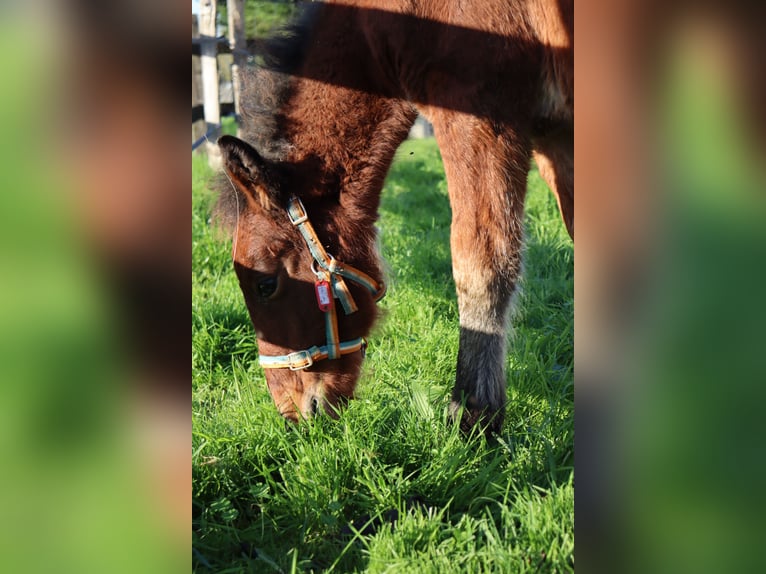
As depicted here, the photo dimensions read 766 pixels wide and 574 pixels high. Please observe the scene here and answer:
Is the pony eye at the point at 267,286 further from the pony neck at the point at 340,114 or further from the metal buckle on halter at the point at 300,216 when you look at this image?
the pony neck at the point at 340,114

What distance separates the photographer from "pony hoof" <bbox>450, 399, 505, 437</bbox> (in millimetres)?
2447

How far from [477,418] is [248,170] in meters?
1.41

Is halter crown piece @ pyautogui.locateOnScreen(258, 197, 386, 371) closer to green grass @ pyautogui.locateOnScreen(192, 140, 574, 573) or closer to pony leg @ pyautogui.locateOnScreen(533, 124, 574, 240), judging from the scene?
green grass @ pyautogui.locateOnScreen(192, 140, 574, 573)

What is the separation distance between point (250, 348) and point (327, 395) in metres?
0.97

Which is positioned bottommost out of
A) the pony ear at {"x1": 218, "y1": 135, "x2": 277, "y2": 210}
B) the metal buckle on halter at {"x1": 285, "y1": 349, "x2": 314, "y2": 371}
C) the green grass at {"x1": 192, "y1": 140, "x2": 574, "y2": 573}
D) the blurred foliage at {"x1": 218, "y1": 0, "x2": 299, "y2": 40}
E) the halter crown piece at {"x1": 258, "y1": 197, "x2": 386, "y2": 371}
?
the green grass at {"x1": 192, "y1": 140, "x2": 574, "y2": 573}

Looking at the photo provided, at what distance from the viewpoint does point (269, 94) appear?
2.93m

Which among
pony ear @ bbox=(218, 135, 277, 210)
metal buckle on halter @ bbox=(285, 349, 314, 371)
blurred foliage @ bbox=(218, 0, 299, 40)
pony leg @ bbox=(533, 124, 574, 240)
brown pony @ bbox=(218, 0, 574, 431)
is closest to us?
brown pony @ bbox=(218, 0, 574, 431)

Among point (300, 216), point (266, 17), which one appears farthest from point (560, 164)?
point (266, 17)

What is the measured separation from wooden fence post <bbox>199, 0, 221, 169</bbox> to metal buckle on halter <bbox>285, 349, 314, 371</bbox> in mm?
4382

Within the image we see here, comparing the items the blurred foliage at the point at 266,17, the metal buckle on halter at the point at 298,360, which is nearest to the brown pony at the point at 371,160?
the metal buckle on halter at the point at 298,360

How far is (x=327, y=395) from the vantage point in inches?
109

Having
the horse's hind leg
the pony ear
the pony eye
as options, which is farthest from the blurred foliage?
the pony eye

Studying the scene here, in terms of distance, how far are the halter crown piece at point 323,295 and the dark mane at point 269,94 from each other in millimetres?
299

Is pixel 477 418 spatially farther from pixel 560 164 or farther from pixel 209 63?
pixel 209 63
